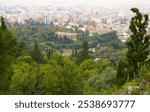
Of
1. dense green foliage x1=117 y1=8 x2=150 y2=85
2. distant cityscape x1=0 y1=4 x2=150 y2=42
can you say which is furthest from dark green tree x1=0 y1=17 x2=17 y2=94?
distant cityscape x1=0 y1=4 x2=150 y2=42

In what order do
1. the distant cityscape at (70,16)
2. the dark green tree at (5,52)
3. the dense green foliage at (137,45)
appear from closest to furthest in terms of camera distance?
the dark green tree at (5,52), the dense green foliage at (137,45), the distant cityscape at (70,16)

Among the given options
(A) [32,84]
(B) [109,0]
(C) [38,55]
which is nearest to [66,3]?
(B) [109,0]

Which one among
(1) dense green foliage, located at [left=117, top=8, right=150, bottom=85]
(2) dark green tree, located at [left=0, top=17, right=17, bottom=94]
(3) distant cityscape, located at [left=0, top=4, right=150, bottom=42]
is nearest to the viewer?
(2) dark green tree, located at [left=0, top=17, right=17, bottom=94]

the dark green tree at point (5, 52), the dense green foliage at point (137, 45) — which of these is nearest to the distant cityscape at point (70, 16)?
the dense green foliage at point (137, 45)

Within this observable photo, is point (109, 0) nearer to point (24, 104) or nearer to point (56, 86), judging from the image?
point (56, 86)

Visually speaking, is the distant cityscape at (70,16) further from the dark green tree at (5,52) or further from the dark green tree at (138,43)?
the dark green tree at (5,52)

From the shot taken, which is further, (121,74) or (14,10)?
(14,10)

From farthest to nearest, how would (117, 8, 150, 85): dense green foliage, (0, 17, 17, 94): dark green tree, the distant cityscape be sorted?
the distant cityscape
(117, 8, 150, 85): dense green foliage
(0, 17, 17, 94): dark green tree

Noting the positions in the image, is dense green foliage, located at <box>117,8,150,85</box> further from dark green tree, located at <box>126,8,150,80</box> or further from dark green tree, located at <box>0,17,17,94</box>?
dark green tree, located at <box>0,17,17,94</box>
